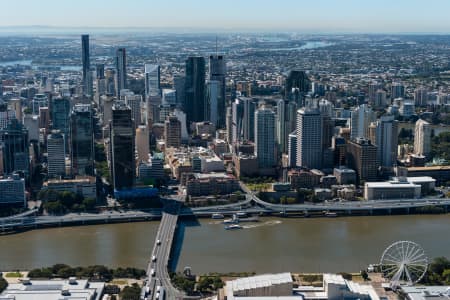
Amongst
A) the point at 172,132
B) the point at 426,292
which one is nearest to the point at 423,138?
the point at 172,132

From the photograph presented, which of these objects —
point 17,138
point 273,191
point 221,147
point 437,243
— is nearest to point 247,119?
point 221,147

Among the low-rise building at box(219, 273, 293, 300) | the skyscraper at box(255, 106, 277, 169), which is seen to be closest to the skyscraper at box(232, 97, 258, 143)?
the skyscraper at box(255, 106, 277, 169)

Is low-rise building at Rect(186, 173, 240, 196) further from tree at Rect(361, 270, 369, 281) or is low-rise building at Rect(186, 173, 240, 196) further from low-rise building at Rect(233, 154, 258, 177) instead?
tree at Rect(361, 270, 369, 281)

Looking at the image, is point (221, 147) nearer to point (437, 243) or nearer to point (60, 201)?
point (60, 201)

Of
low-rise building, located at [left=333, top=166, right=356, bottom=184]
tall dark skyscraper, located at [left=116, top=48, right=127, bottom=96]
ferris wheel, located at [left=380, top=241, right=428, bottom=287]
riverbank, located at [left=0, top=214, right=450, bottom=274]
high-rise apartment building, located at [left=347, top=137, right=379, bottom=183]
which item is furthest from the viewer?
tall dark skyscraper, located at [left=116, top=48, right=127, bottom=96]

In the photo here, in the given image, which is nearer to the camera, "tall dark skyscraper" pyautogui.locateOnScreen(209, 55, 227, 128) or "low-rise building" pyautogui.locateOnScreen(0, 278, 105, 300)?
"low-rise building" pyautogui.locateOnScreen(0, 278, 105, 300)

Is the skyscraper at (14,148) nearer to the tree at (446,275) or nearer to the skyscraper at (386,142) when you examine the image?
the skyscraper at (386,142)
